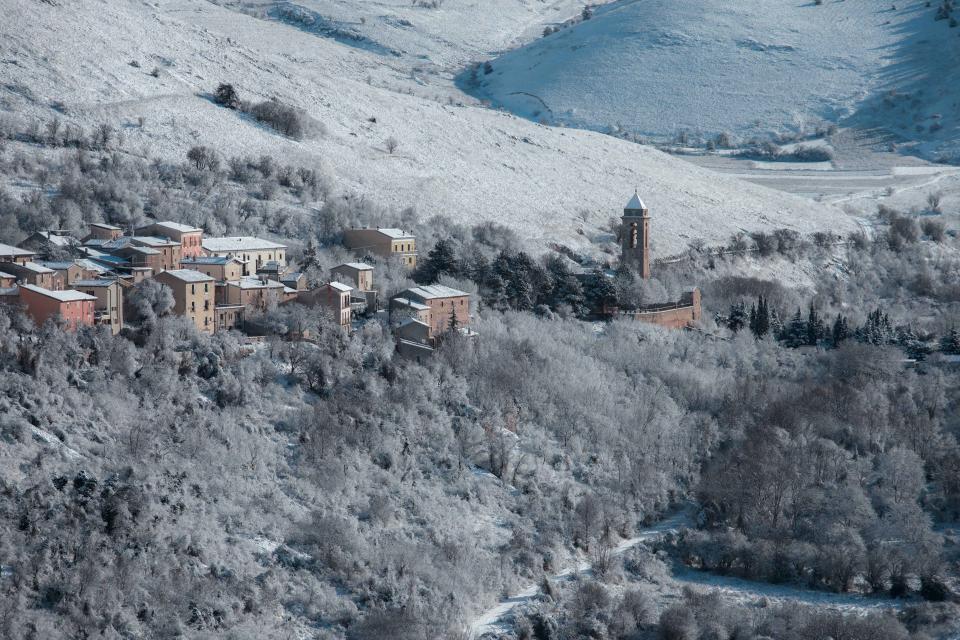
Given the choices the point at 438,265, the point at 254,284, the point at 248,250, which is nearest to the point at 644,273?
the point at 438,265

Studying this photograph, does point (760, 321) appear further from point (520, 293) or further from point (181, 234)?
point (181, 234)

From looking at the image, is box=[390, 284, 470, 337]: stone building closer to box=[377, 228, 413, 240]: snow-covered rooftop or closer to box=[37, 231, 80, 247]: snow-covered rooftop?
box=[377, 228, 413, 240]: snow-covered rooftop

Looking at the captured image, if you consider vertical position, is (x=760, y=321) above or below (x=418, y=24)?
below

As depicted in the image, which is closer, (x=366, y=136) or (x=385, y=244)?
(x=385, y=244)

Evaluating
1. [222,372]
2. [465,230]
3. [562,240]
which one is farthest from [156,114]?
[222,372]

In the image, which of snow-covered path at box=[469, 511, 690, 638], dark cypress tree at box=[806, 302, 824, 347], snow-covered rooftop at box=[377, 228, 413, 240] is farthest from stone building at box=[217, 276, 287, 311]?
dark cypress tree at box=[806, 302, 824, 347]

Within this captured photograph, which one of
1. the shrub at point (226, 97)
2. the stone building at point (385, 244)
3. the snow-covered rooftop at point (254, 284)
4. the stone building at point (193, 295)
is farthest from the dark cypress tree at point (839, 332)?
the shrub at point (226, 97)

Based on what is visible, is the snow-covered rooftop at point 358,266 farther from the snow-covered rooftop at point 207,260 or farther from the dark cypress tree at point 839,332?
the dark cypress tree at point 839,332
